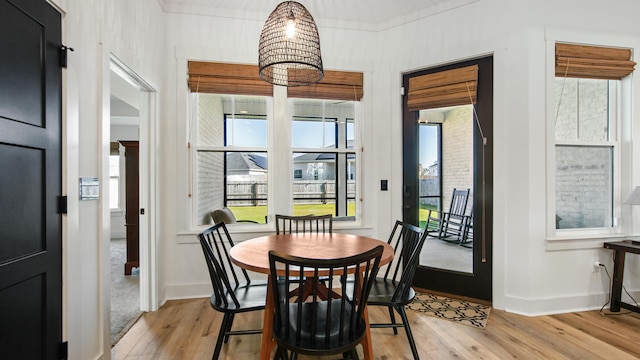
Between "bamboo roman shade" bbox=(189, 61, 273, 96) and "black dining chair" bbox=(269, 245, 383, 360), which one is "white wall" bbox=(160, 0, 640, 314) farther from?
"black dining chair" bbox=(269, 245, 383, 360)

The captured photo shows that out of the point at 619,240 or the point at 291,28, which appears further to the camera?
the point at 619,240

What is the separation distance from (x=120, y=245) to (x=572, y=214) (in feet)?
22.0

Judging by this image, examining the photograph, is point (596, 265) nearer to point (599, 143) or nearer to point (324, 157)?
point (599, 143)

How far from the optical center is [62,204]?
1.61 m

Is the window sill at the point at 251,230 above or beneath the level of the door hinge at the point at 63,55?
beneath

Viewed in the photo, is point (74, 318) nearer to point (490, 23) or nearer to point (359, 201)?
point (359, 201)

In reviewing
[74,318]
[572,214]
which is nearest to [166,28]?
[74,318]

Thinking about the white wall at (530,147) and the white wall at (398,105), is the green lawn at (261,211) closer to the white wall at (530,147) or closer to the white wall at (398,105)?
the white wall at (398,105)

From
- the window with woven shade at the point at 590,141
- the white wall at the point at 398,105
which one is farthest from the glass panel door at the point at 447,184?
the window with woven shade at the point at 590,141

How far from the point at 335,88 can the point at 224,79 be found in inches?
45.9

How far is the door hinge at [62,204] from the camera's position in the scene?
1600 millimetres

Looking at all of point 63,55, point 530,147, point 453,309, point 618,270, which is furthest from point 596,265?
point 63,55

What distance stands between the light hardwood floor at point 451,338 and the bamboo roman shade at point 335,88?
7.24 feet

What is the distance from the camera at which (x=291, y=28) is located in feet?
6.11
